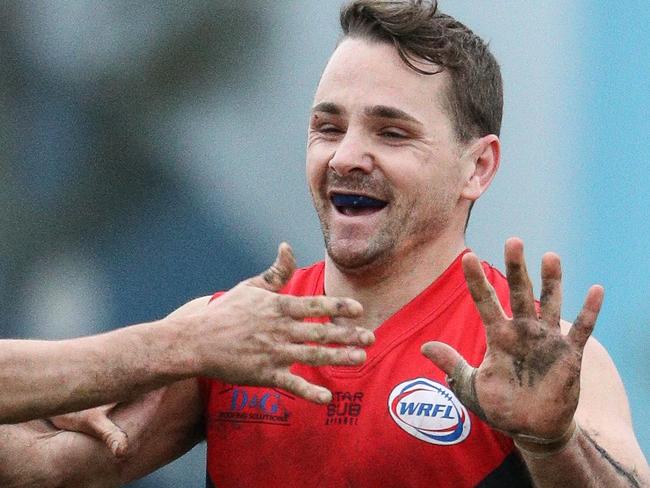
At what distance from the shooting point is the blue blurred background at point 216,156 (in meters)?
5.15

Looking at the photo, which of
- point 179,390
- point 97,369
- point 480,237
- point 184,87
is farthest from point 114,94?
point 97,369

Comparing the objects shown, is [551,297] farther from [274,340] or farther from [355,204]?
[355,204]

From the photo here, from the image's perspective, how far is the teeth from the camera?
374 cm

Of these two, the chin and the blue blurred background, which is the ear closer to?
the chin

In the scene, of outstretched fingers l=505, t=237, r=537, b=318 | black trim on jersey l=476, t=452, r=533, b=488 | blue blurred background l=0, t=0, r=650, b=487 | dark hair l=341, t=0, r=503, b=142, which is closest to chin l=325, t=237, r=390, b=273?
dark hair l=341, t=0, r=503, b=142

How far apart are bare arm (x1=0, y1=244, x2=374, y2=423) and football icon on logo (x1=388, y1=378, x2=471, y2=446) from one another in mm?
366

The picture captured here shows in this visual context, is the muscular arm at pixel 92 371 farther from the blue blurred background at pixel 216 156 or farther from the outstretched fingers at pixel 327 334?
the blue blurred background at pixel 216 156

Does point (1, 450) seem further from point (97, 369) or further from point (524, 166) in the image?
point (524, 166)

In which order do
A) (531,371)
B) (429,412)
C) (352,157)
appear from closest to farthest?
1. (531,371)
2. (429,412)
3. (352,157)

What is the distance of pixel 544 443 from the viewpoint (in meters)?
3.02

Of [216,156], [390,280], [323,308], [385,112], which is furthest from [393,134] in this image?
[216,156]

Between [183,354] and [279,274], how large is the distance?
0.33 metres

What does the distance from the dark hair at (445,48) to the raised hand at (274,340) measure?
0.94 m

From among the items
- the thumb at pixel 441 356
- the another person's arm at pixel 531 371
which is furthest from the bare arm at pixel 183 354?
the another person's arm at pixel 531 371
